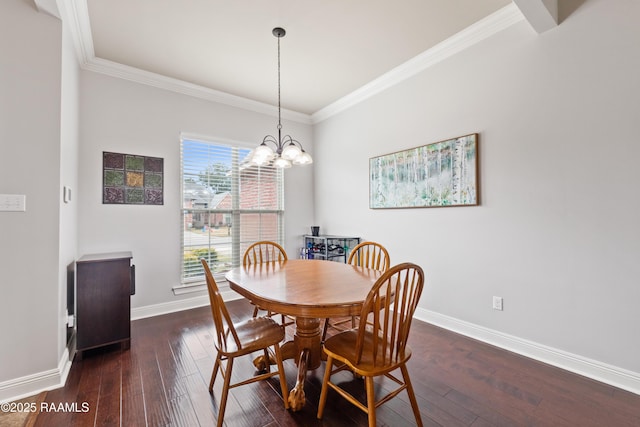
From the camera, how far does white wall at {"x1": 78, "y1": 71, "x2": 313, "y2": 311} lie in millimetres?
3004

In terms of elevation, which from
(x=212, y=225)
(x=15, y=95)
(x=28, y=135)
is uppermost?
(x=15, y=95)

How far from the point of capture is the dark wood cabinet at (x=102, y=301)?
2.35 meters

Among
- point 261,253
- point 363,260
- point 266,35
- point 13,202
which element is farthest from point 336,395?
point 266,35

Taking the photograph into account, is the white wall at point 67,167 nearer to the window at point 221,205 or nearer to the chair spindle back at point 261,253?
the window at point 221,205

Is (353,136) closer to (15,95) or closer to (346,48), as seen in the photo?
(346,48)

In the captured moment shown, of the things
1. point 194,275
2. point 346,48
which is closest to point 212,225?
point 194,275

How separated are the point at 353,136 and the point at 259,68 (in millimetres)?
1531

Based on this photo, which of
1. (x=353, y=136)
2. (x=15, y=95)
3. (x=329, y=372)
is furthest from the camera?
(x=353, y=136)

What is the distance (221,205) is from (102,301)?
1750 millimetres

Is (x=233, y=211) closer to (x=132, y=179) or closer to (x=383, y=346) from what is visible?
(x=132, y=179)

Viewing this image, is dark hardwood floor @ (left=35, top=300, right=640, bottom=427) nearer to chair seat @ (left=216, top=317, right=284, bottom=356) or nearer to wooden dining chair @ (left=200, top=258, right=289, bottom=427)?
wooden dining chair @ (left=200, top=258, right=289, bottom=427)

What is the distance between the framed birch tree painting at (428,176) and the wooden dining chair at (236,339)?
2.08 m

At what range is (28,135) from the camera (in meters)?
1.93

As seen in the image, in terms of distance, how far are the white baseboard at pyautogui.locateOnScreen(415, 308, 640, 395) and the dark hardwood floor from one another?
0.08 meters
